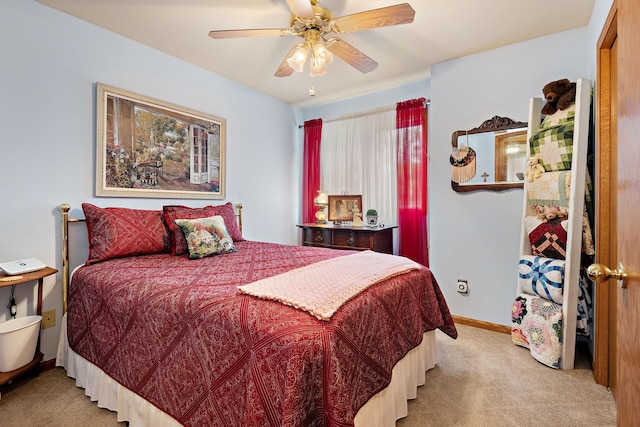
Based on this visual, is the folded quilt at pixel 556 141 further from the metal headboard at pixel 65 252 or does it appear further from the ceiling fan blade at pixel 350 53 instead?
the metal headboard at pixel 65 252

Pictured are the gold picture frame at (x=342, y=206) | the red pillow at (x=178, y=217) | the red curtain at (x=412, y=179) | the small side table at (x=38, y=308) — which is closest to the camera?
the small side table at (x=38, y=308)

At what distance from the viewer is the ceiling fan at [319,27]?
1720mm

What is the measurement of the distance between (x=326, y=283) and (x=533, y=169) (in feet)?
6.66

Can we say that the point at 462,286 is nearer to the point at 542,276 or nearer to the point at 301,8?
the point at 542,276

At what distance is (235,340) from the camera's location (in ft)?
3.64

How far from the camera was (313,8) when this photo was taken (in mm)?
1878

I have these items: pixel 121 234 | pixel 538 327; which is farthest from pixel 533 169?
pixel 121 234

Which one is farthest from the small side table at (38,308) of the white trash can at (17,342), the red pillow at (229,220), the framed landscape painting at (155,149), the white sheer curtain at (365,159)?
the white sheer curtain at (365,159)

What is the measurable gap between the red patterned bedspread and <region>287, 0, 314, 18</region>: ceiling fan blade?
1.52 metres

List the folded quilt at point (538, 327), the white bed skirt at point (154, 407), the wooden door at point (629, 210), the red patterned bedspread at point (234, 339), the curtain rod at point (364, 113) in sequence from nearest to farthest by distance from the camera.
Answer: the wooden door at point (629, 210) < the red patterned bedspread at point (234, 339) < the white bed skirt at point (154, 407) < the folded quilt at point (538, 327) < the curtain rod at point (364, 113)

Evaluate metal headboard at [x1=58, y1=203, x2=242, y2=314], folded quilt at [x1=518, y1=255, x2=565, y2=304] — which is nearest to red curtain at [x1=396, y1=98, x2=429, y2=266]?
folded quilt at [x1=518, y1=255, x2=565, y2=304]

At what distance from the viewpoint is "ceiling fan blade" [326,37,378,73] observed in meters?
2.04

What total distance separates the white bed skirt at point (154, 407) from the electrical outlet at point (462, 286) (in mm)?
998

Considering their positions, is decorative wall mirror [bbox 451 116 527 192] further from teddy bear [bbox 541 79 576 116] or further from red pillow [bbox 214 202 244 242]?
red pillow [bbox 214 202 244 242]
